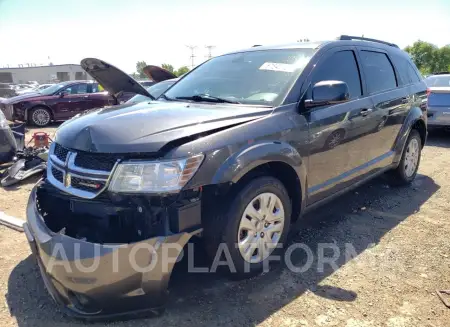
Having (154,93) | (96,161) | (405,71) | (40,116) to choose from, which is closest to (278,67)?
(96,161)

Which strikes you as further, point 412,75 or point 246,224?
point 412,75

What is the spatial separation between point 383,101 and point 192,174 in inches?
109

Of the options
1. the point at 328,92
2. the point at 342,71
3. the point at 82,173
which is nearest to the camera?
the point at 82,173

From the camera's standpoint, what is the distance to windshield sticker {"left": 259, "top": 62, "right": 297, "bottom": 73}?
333cm

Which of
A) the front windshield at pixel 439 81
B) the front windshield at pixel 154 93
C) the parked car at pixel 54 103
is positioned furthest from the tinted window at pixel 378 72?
the parked car at pixel 54 103

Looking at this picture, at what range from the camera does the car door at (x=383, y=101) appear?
4.09 m

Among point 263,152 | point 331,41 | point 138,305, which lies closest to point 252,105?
point 263,152

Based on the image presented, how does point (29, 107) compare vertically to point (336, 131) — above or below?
below

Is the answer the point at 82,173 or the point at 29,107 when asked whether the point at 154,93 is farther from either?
the point at 29,107

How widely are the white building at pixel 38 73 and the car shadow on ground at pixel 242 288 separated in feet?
193

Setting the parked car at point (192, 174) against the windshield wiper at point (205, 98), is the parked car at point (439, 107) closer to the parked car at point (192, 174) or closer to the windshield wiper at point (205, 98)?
the parked car at point (192, 174)

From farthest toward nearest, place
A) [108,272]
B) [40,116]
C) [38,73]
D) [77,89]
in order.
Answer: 1. [38,73]
2. [77,89]
3. [40,116]
4. [108,272]

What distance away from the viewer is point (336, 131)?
346 centimetres

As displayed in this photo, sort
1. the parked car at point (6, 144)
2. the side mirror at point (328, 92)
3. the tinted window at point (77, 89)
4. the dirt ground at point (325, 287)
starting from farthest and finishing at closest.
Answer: the tinted window at point (77, 89)
the parked car at point (6, 144)
the side mirror at point (328, 92)
the dirt ground at point (325, 287)
